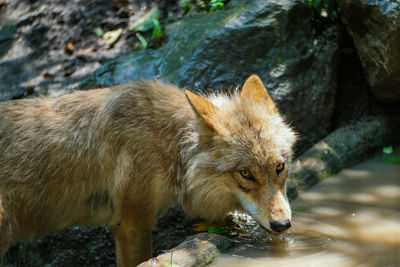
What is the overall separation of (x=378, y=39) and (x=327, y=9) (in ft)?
4.84

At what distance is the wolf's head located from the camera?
4344 millimetres

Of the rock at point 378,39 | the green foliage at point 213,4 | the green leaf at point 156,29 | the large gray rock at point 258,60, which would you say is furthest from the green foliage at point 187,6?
the rock at point 378,39

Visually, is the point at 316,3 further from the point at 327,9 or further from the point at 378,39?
the point at 378,39

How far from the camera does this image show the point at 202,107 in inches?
182

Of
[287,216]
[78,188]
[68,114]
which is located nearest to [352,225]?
[287,216]

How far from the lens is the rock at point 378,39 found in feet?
20.7

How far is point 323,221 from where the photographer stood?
479cm

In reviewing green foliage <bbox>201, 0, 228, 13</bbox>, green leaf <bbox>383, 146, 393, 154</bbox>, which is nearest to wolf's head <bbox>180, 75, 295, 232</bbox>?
green leaf <bbox>383, 146, 393, 154</bbox>

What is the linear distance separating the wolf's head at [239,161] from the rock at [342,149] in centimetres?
137

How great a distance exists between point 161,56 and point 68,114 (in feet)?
7.82

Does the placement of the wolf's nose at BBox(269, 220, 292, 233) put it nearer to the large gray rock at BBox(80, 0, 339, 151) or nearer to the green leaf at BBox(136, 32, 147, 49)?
the large gray rock at BBox(80, 0, 339, 151)

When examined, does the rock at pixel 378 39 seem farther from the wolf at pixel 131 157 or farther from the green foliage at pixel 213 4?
the wolf at pixel 131 157

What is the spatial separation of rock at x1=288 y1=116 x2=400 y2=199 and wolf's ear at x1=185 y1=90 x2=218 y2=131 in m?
1.78

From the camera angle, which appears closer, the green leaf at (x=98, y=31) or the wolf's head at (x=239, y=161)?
the wolf's head at (x=239, y=161)
